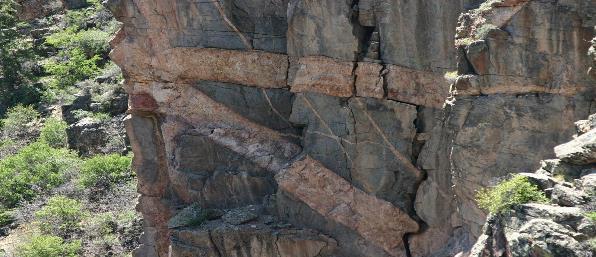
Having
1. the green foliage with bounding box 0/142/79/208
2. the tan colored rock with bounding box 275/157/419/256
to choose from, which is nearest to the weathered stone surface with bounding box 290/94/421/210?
the tan colored rock with bounding box 275/157/419/256

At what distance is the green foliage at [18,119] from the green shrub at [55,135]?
1.82 metres

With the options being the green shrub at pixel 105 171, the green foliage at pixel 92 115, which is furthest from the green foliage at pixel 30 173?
the green foliage at pixel 92 115

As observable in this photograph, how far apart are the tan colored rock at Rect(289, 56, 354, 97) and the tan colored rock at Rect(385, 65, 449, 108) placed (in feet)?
3.47

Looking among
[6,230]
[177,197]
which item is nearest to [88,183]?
[6,230]

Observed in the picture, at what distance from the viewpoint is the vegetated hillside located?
32.1 metres

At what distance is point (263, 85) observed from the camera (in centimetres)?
2238

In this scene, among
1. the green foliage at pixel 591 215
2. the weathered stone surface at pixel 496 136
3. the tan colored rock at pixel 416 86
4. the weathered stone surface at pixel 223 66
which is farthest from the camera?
the weathered stone surface at pixel 223 66

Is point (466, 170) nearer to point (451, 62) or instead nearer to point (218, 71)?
point (451, 62)

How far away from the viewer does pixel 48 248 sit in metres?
29.3

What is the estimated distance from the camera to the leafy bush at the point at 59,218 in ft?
105

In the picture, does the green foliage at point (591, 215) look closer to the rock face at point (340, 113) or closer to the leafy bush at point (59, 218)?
the rock face at point (340, 113)

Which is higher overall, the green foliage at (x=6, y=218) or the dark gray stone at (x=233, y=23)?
the dark gray stone at (x=233, y=23)

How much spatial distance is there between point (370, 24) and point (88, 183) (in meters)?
18.9

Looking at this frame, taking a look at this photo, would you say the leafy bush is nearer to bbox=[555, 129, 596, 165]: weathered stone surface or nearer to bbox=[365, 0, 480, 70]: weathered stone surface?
bbox=[365, 0, 480, 70]: weathered stone surface
